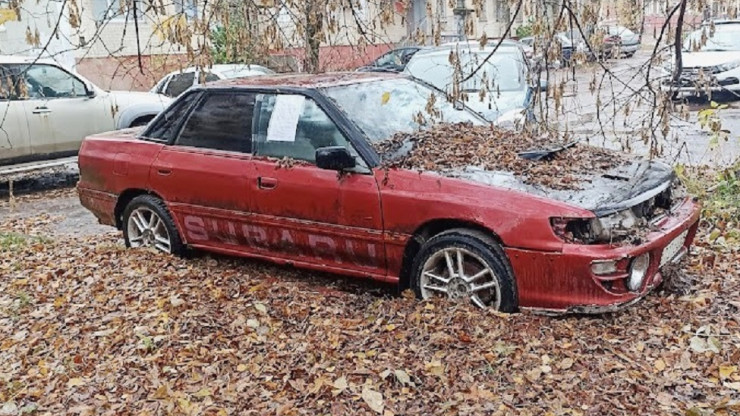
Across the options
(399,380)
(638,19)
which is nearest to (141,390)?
(399,380)

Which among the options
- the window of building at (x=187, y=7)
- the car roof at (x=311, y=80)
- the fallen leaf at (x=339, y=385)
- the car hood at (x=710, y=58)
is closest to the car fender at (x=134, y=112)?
the window of building at (x=187, y=7)

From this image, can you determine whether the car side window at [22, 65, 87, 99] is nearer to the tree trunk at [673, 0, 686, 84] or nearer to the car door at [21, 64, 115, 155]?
the car door at [21, 64, 115, 155]

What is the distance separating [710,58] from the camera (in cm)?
1460

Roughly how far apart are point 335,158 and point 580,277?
1720 millimetres

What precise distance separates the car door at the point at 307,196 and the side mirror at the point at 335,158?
7 centimetres

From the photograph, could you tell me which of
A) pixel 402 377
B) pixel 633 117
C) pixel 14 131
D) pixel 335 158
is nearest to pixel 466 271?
pixel 402 377

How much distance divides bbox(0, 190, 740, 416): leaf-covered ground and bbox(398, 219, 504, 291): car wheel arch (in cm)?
20


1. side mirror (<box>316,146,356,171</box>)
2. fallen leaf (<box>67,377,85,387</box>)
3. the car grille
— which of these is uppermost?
side mirror (<box>316,146,356,171</box>)

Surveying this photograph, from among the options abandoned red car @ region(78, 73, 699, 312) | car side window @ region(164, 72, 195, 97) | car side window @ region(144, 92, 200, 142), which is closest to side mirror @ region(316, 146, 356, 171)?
abandoned red car @ region(78, 73, 699, 312)

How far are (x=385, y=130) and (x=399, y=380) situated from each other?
6.52 feet

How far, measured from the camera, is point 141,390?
387 centimetres

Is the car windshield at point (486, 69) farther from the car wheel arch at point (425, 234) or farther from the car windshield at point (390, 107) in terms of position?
the car wheel arch at point (425, 234)

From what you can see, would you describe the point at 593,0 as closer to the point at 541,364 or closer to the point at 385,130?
the point at 385,130

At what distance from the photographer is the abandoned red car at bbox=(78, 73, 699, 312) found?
417 centimetres
